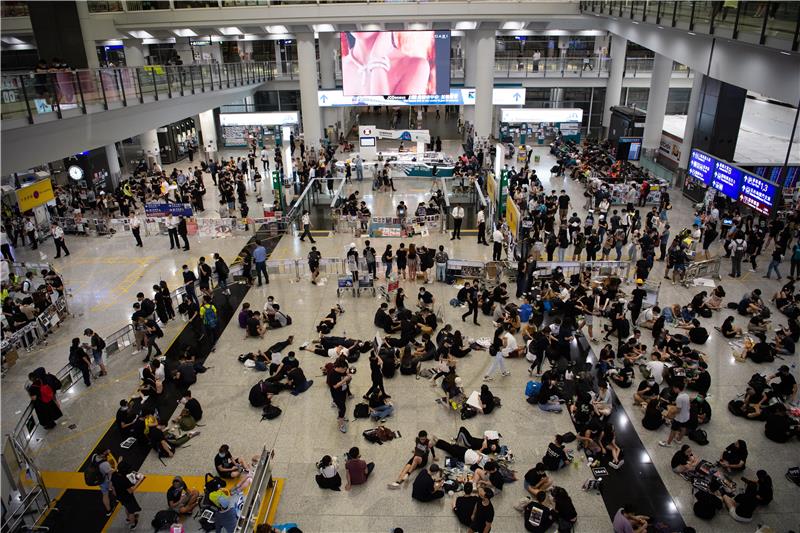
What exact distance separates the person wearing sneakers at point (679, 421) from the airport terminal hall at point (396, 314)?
38mm

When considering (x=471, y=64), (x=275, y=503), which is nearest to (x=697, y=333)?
(x=275, y=503)

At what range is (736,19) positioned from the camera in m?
15.2

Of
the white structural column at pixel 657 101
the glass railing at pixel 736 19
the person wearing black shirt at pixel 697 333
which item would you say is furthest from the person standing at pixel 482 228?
the white structural column at pixel 657 101

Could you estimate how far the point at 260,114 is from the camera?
3756cm

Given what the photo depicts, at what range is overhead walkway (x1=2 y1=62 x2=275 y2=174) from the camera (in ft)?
44.8

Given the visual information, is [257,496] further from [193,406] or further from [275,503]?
[193,406]

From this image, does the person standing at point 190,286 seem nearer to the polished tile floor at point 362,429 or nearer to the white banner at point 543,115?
the polished tile floor at point 362,429

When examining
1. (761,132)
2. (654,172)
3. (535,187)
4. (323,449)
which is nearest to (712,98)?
(654,172)

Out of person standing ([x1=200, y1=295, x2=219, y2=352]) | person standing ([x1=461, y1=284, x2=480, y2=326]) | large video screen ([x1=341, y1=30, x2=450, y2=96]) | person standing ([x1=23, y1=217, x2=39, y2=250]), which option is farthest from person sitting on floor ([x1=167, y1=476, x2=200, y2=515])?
large video screen ([x1=341, y1=30, x2=450, y2=96])

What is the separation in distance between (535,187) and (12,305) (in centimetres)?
1995

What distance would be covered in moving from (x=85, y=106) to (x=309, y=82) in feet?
59.2

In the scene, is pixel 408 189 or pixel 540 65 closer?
pixel 408 189

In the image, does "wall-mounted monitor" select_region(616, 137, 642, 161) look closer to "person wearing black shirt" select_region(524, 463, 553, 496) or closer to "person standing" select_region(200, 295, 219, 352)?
"person standing" select_region(200, 295, 219, 352)

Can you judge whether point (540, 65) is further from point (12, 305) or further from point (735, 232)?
point (12, 305)
